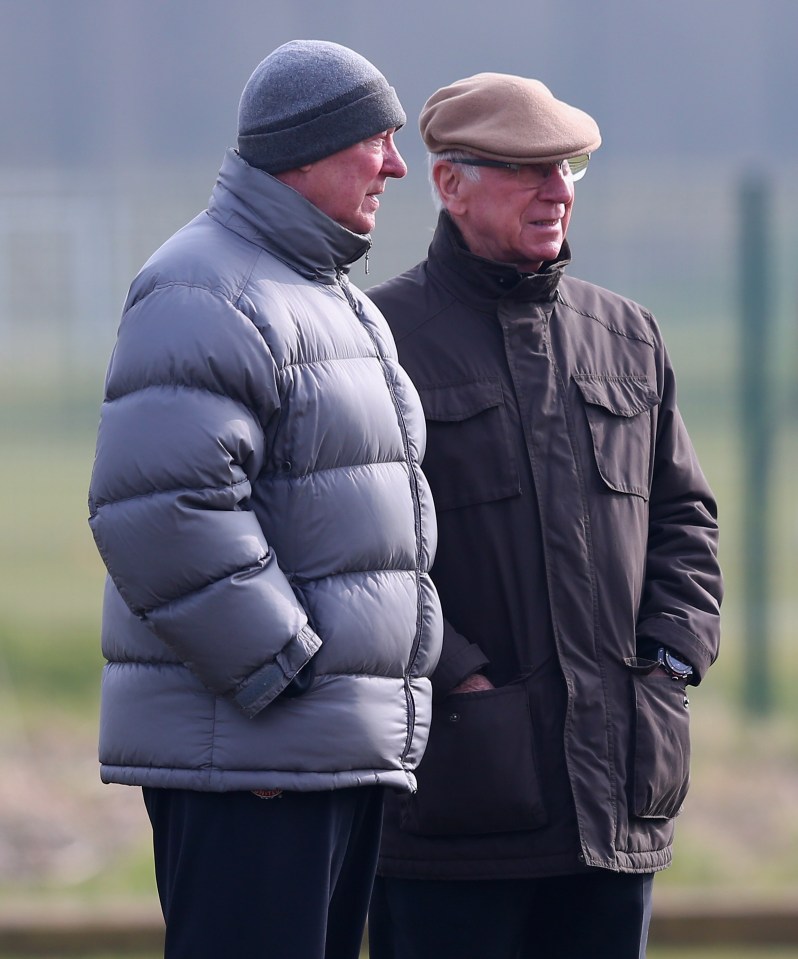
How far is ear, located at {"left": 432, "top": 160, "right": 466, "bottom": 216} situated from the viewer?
8.56ft

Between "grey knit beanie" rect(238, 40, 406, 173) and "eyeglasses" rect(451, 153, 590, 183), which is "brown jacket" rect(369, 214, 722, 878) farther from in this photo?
"grey knit beanie" rect(238, 40, 406, 173)

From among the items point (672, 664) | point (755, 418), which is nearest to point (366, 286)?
point (755, 418)

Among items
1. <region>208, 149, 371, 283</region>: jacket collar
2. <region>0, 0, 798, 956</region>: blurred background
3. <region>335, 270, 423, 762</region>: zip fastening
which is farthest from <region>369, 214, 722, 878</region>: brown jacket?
<region>0, 0, 798, 956</region>: blurred background

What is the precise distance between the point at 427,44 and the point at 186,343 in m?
7.81

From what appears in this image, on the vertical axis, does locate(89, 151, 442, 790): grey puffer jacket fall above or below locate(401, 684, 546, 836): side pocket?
above

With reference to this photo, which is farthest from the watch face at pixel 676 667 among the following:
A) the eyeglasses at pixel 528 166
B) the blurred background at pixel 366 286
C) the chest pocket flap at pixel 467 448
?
the blurred background at pixel 366 286

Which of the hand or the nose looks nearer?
the nose

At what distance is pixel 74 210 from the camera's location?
568 centimetres

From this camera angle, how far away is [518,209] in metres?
2.57

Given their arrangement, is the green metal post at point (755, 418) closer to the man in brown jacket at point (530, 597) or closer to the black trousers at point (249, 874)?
the man in brown jacket at point (530, 597)

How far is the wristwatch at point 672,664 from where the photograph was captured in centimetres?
255

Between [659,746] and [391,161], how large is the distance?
988 millimetres

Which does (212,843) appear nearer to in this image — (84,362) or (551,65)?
(84,362)

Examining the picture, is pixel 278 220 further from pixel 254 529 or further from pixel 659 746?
pixel 659 746
